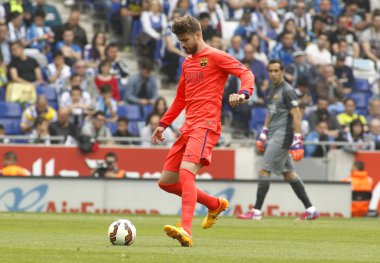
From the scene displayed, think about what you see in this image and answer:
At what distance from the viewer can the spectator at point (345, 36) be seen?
28141 millimetres

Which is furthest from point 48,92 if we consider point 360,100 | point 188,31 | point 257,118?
point 188,31

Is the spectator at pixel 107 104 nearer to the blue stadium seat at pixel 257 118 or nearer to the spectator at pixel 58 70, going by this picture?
the spectator at pixel 58 70

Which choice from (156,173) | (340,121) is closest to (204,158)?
(156,173)

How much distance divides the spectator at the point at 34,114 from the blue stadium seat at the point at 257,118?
4.40 m

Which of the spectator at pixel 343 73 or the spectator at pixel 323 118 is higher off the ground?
the spectator at pixel 343 73

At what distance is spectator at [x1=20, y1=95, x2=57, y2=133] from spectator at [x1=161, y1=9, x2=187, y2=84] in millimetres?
4102

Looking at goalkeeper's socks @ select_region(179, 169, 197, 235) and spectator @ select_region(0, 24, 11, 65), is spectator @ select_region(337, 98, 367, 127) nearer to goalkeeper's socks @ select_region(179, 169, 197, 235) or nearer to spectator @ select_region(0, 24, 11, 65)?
spectator @ select_region(0, 24, 11, 65)

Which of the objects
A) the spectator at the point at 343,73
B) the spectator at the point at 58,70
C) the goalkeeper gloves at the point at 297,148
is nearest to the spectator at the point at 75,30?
the spectator at the point at 58,70

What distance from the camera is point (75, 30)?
82.0 ft

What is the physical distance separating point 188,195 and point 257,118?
1276cm

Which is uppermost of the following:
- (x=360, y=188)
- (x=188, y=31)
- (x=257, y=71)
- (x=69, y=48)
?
(x=188, y=31)

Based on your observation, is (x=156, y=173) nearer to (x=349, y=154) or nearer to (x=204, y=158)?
(x=349, y=154)

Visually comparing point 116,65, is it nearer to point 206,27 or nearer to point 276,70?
point 206,27

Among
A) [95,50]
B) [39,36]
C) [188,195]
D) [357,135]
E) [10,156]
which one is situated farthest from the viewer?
[95,50]
